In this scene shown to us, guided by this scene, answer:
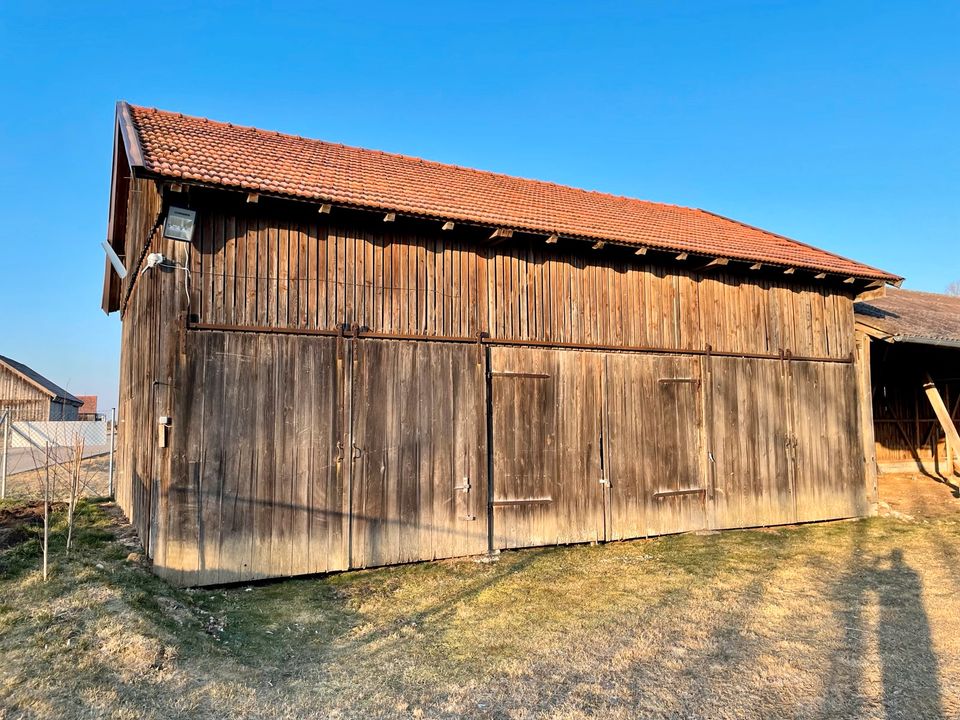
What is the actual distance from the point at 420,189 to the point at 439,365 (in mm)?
2640

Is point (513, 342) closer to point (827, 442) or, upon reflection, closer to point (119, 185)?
point (827, 442)

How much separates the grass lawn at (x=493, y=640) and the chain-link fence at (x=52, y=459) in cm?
508

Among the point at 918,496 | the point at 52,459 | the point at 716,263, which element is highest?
the point at 716,263

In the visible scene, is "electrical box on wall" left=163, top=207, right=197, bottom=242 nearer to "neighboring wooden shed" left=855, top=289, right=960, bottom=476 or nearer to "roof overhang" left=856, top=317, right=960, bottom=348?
"roof overhang" left=856, top=317, right=960, bottom=348

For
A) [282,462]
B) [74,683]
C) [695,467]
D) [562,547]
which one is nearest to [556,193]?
[695,467]

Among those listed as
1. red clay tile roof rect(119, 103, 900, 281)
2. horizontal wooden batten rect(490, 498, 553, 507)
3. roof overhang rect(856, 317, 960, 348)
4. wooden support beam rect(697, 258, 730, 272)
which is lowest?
horizontal wooden batten rect(490, 498, 553, 507)

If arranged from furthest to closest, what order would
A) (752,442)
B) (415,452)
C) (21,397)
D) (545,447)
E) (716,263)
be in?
(21,397) < (752,442) < (716,263) < (545,447) < (415,452)

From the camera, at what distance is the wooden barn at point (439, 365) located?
672 cm

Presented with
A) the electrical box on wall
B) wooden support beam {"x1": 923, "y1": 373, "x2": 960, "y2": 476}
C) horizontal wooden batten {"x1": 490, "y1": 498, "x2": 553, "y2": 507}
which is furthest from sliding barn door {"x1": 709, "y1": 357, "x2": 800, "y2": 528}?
the electrical box on wall

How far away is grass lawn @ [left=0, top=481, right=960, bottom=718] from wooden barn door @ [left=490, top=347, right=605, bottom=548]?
765 millimetres

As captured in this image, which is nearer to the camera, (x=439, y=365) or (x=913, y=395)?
(x=439, y=365)

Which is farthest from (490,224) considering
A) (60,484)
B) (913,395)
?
(913,395)

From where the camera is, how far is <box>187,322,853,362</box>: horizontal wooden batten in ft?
22.6

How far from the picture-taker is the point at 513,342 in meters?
8.31
